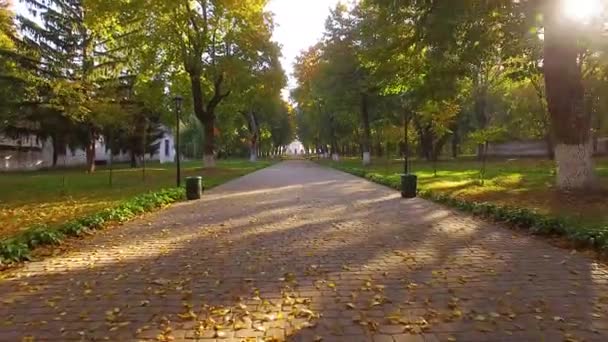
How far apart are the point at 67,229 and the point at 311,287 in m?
5.31

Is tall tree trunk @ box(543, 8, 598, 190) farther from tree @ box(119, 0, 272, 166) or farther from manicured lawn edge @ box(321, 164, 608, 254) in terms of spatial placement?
tree @ box(119, 0, 272, 166)

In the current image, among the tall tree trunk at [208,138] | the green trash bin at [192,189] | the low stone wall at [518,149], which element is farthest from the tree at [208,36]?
the low stone wall at [518,149]

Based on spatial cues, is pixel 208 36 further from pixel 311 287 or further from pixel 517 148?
pixel 517 148

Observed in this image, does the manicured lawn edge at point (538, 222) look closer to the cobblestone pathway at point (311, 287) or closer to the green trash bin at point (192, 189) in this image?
the cobblestone pathway at point (311, 287)

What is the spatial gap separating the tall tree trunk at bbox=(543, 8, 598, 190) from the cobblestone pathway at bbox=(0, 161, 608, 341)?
4.70 meters

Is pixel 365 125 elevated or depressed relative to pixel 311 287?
elevated

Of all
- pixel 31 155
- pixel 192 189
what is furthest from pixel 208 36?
pixel 31 155

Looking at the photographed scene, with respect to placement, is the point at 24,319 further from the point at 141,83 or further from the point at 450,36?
the point at 141,83

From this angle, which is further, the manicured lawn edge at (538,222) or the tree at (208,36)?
the tree at (208,36)

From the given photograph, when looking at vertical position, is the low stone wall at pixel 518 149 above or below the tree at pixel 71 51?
below

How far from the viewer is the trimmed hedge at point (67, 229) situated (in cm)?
708

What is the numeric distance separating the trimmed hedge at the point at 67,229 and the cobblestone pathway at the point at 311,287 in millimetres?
457

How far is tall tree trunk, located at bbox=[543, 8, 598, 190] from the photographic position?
12.7 m

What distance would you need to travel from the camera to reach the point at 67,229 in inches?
348
